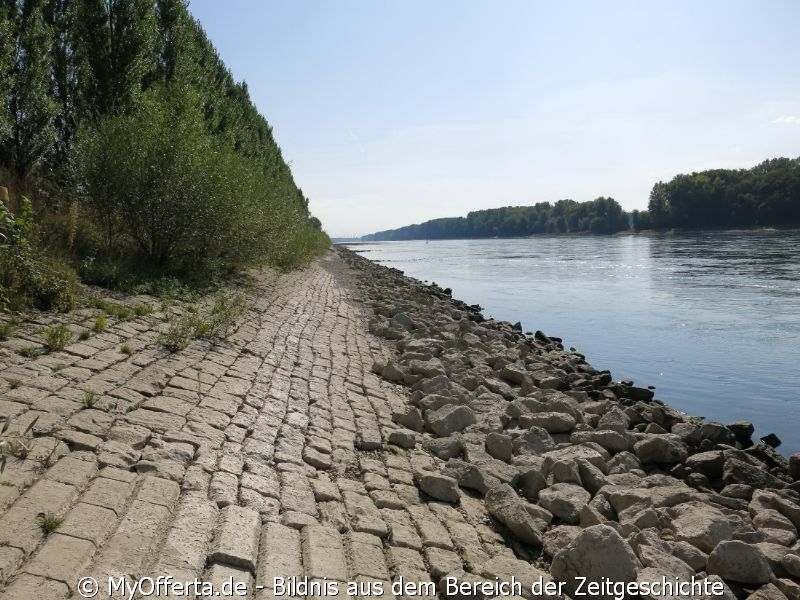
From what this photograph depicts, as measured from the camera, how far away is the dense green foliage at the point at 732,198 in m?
82.2

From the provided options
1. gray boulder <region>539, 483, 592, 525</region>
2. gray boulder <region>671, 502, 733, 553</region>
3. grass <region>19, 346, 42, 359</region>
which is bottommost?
gray boulder <region>671, 502, 733, 553</region>

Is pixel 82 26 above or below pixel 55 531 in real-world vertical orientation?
above

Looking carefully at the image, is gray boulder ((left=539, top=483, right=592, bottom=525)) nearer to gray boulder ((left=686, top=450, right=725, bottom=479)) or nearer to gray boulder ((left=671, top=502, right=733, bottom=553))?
gray boulder ((left=671, top=502, right=733, bottom=553))

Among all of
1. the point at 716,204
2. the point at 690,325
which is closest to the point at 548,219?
the point at 716,204

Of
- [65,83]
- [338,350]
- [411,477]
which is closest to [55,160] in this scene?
[65,83]

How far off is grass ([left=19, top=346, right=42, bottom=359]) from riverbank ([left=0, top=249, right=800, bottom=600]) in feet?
0.30

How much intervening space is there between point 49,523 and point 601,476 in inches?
188

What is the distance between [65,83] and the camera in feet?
49.2

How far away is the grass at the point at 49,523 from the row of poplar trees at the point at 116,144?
9.57m

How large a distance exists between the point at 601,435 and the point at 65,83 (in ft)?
51.1

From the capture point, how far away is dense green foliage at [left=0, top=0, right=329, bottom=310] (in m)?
11.8

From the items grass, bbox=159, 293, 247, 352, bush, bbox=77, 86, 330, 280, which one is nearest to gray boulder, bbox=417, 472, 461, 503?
grass, bbox=159, 293, 247, 352

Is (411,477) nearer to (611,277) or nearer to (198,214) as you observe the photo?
(198,214)

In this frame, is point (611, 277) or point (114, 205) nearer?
point (114, 205)
